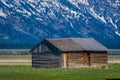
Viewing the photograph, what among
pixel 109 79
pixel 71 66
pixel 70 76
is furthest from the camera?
pixel 71 66

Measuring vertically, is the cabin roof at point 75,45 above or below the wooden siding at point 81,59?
above

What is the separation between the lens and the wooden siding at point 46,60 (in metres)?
100

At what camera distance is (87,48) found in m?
103

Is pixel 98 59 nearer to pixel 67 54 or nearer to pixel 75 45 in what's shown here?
pixel 75 45

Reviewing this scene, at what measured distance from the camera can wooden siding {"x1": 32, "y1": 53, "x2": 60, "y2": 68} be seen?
100438 millimetres

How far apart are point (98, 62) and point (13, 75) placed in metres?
33.2

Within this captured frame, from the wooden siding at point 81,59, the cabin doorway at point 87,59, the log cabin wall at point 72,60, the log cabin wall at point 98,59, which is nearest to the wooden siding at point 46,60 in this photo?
the log cabin wall at point 72,60

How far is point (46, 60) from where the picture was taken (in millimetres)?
101812

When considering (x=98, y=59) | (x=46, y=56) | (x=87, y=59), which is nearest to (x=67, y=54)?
(x=46, y=56)

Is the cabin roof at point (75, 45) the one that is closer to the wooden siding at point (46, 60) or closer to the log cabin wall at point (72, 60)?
the log cabin wall at point (72, 60)

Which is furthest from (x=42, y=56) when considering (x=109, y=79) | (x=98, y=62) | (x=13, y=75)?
(x=109, y=79)

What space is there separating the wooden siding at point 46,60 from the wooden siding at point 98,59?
6670 millimetres

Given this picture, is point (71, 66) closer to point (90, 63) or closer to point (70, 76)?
point (90, 63)

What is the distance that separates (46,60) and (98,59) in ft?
29.9
